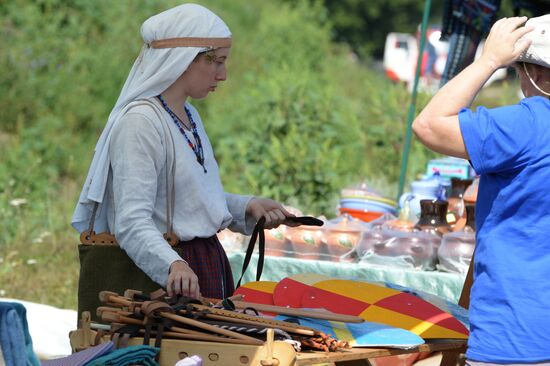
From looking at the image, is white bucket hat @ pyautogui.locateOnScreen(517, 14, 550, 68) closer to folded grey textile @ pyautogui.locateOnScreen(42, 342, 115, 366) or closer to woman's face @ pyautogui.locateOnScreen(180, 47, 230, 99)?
woman's face @ pyautogui.locateOnScreen(180, 47, 230, 99)

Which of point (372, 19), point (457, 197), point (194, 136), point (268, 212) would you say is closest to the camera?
point (194, 136)

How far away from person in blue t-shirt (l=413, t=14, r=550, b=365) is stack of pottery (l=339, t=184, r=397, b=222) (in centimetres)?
281

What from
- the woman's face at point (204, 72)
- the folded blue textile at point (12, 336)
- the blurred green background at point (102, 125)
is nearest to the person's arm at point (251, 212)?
→ the woman's face at point (204, 72)

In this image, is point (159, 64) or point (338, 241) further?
point (338, 241)

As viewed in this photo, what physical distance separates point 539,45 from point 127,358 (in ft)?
4.19

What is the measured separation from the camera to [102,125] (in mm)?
10844

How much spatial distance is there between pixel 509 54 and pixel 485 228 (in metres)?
0.43

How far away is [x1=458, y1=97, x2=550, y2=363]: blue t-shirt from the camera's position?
2453 millimetres

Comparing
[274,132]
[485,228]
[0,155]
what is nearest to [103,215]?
[485,228]

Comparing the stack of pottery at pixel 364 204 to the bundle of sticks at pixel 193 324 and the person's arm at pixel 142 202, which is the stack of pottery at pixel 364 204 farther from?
the bundle of sticks at pixel 193 324

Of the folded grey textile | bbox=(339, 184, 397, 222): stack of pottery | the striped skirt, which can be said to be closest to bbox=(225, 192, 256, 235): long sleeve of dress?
the striped skirt

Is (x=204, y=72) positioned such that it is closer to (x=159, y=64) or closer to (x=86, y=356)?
(x=159, y=64)

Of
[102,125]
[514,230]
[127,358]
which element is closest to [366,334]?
[514,230]

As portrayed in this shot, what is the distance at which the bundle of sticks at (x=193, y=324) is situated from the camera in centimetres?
272
